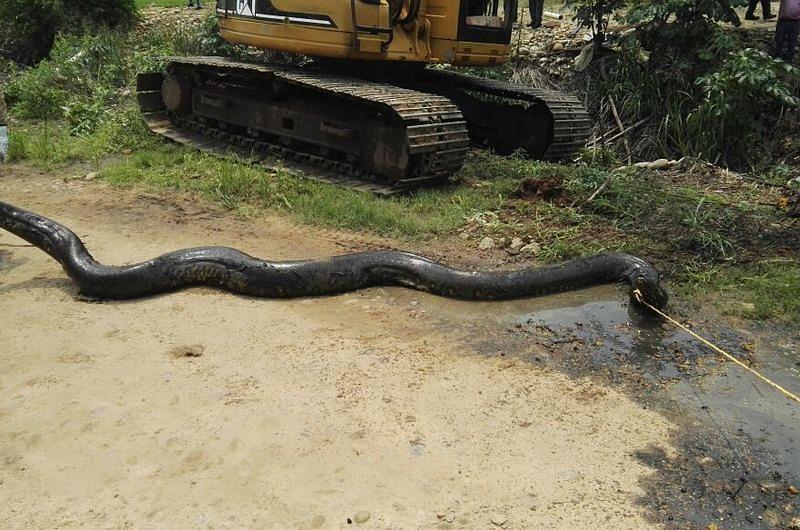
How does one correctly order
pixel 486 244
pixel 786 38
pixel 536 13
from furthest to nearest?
pixel 536 13, pixel 786 38, pixel 486 244

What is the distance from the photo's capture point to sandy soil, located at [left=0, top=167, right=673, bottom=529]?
301 centimetres

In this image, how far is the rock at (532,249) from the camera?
6.00 m

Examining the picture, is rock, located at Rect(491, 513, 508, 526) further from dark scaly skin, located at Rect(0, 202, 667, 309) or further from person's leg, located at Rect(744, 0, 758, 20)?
person's leg, located at Rect(744, 0, 758, 20)

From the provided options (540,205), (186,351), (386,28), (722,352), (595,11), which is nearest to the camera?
(722,352)

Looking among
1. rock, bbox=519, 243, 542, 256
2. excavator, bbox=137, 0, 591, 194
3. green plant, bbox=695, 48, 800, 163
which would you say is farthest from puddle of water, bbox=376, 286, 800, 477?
green plant, bbox=695, 48, 800, 163

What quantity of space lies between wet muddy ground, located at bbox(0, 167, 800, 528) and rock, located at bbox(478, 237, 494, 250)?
1.13 m

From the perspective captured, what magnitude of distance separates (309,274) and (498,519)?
270 centimetres

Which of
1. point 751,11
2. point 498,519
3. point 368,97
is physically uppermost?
point 751,11

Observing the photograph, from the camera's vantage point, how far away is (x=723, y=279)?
5344 millimetres

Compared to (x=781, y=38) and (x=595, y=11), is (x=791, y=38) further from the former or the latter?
(x=595, y=11)

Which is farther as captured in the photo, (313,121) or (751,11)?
(751,11)

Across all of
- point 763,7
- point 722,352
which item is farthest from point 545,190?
point 763,7

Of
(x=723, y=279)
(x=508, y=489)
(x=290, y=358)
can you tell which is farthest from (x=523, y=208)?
(x=508, y=489)

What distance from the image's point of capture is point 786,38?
32.7 ft
